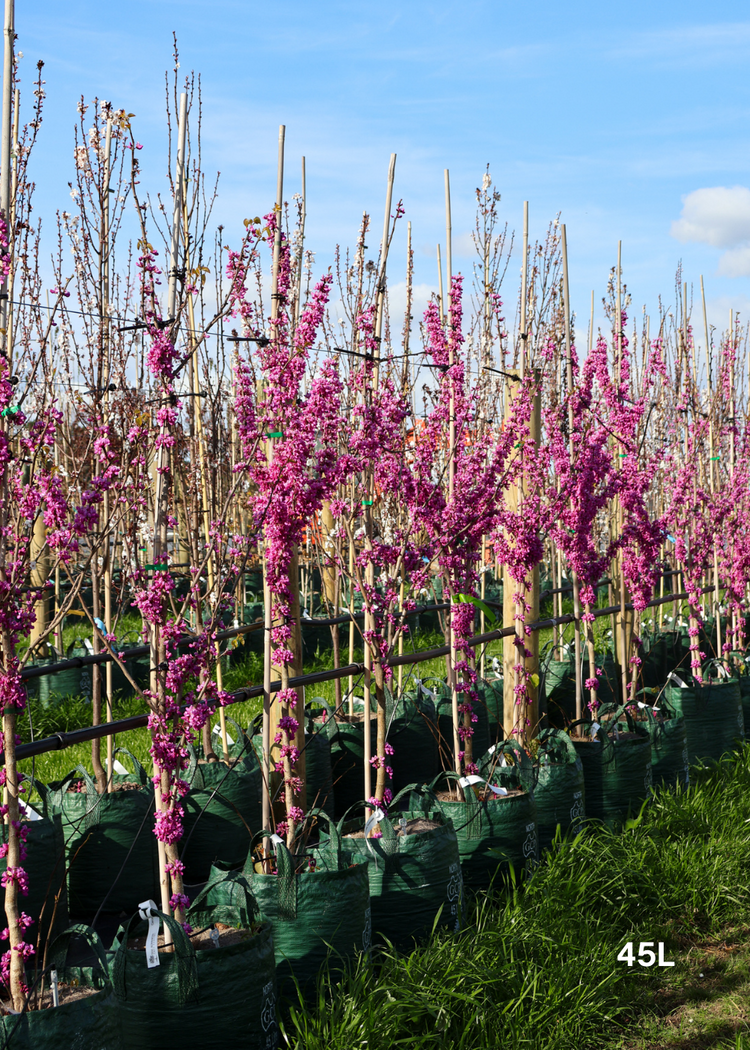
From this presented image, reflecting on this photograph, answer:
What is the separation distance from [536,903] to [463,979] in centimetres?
65

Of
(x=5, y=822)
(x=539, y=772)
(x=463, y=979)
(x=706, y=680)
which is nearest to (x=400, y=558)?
(x=539, y=772)

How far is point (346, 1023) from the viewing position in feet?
8.63

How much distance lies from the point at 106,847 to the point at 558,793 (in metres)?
1.91

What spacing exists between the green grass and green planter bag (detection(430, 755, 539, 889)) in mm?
101

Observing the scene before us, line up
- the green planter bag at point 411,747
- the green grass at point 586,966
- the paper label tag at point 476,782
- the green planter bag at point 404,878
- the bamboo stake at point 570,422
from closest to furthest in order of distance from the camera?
the green grass at point 586,966 < the green planter bag at point 404,878 < the paper label tag at point 476,782 < the green planter bag at point 411,747 < the bamboo stake at point 570,422

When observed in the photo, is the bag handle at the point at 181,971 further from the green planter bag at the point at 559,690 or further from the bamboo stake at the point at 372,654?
the green planter bag at the point at 559,690

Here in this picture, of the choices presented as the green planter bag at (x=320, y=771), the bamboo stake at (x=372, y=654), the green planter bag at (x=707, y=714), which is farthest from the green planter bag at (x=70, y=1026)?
the green planter bag at (x=707, y=714)

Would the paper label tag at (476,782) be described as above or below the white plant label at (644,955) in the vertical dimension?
above

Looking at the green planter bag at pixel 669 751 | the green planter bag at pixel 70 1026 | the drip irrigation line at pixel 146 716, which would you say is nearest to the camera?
the green planter bag at pixel 70 1026

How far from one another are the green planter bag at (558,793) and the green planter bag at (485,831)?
1.21 feet

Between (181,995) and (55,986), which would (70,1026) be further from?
(181,995)

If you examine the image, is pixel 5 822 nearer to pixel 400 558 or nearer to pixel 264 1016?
pixel 264 1016

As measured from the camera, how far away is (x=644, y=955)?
11.8 feet

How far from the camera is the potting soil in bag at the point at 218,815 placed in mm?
3633
